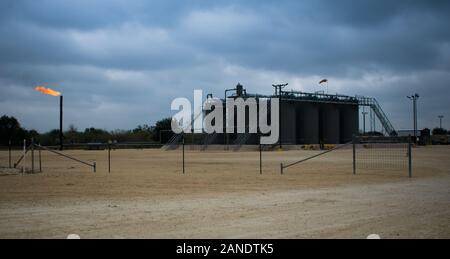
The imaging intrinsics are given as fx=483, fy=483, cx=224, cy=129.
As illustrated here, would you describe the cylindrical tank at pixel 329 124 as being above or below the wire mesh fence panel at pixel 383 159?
above

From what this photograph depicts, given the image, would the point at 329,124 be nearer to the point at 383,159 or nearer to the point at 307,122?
the point at 307,122

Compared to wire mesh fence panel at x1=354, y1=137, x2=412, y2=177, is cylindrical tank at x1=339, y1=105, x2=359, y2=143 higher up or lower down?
higher up

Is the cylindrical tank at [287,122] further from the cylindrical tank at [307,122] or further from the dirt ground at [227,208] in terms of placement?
the dirt ground at [227,208]

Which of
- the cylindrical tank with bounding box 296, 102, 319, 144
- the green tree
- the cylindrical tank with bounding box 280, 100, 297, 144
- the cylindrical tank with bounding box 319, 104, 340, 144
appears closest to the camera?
the cylindrical tank with bounding box 280, 100, 297, 144

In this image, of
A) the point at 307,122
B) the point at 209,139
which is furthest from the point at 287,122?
the point at 209,139

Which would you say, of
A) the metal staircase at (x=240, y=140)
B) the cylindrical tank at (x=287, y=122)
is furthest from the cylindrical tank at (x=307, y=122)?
the metal staircase at (x=240, y=140)

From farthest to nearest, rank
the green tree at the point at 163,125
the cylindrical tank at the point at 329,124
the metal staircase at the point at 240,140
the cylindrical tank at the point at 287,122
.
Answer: the green tree at the point at 163,125
the cylindrical tank at the point at 329,124
the cylindrical tank at the point at 287,122
the metal staircase at the point at 240,140

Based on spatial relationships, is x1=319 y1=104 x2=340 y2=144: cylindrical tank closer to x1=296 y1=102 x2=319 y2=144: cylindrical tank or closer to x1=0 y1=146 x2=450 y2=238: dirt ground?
x1=296 y1=102 x2=319 y2=144: cylindrical tank

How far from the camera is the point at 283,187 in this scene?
16.0 m

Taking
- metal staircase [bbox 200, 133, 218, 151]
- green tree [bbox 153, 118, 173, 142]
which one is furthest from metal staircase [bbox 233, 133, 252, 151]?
green tree [bbox 153, 118, 173, 142]

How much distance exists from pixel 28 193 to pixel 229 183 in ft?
22.4

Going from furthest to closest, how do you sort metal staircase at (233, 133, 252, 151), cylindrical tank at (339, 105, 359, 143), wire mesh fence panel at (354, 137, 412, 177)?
cylindrical tank at (339, 105, 359, 143)
metal staircase at (233, 133, 252, 151)
wire mesh fence panel at (354, 137, 412, 177)
